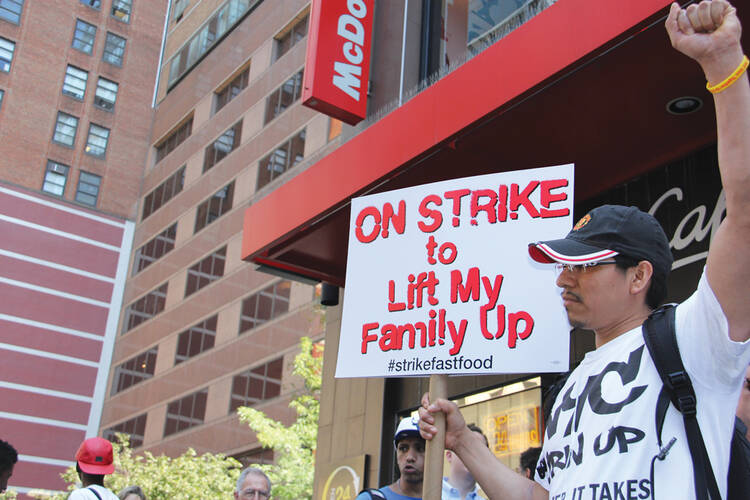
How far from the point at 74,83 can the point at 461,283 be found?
4911cm

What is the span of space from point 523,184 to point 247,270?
104 feet

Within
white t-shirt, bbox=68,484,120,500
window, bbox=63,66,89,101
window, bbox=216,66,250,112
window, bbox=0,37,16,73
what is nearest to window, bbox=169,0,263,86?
window, bbox=216,66,250,112

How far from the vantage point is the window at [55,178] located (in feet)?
155

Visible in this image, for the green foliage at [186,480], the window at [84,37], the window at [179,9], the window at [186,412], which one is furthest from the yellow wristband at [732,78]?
the window at [84,37]

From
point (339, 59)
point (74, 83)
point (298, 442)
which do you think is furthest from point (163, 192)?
point (339, 59)

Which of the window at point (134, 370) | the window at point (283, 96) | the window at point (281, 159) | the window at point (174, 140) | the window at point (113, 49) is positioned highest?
the window at point (113, 49)

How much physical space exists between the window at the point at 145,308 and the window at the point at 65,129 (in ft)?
32.9

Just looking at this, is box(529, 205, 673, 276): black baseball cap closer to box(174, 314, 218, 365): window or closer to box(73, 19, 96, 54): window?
box(174, 314, 218, 365): window

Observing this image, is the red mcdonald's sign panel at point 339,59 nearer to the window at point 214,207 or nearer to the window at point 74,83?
the window at point 214,207

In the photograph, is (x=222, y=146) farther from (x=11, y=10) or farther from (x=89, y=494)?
(x=89, y=494)

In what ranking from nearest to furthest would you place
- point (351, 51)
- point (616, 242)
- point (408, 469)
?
point (616, 242) < point (408, 469) < point (351, 51)

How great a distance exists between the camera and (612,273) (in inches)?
91.0

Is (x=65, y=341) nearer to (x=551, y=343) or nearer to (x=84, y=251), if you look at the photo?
(x=84, y=251)

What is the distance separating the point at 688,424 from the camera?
78.0 inches
